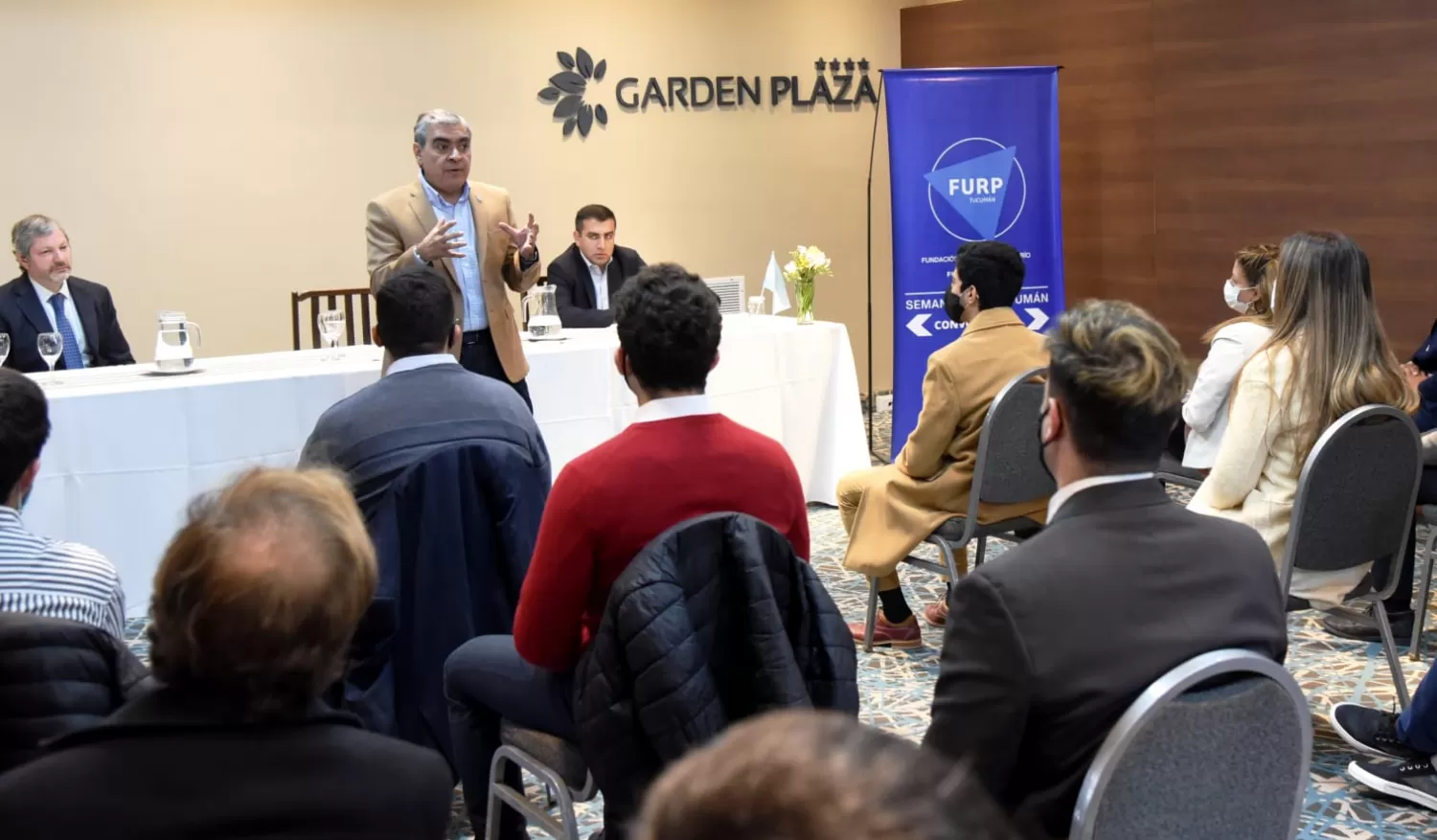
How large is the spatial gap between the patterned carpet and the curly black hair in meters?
1.23

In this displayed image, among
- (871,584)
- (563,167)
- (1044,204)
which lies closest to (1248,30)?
(1044,204)

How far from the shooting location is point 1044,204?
6.61 meters

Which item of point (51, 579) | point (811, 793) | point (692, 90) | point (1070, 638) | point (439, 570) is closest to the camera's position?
point (811, 793)

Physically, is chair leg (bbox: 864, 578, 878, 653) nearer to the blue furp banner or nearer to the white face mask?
the white face mask

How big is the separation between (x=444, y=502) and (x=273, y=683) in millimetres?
1409

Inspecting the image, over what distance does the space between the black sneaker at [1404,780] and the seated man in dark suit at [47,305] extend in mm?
4396

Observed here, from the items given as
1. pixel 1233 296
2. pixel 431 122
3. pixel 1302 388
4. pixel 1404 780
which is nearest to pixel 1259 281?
pixel 1233 296

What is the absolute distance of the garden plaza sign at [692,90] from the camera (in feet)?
24.5

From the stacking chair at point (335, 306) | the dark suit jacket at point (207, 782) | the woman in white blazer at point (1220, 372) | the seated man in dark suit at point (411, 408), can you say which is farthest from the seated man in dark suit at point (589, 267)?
the dark suit jacket at point (207, 782)

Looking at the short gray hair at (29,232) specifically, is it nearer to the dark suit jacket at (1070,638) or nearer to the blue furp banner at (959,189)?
the blue furp banner at (959,189)

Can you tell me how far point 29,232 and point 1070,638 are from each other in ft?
15.4

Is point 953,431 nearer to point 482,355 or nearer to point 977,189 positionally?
point 482,355

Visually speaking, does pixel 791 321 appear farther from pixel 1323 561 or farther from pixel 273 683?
pixel 273 683

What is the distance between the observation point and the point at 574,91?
7488 mm
